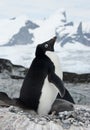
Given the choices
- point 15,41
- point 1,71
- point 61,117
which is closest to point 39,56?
point 61,117

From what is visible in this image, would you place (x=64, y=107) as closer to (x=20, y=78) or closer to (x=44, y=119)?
(x=44, y=119)

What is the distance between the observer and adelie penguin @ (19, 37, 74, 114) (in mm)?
6148

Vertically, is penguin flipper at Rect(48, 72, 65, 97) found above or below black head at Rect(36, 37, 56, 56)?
below

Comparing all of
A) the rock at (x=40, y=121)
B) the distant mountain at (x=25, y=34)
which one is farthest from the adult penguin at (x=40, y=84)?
the distant mountain at (x=25, y=34)

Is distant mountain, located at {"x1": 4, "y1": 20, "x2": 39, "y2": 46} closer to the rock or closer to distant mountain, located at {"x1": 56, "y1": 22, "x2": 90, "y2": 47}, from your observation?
distant mountain, located at {"x1": 56, "y1": 22, "x2": 90, "y2": 47}

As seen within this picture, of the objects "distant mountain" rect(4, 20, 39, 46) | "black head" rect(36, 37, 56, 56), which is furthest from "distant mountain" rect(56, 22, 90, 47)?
"black head" rect(36, 37, 56, 56)

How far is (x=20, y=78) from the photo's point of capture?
11930 millimetres

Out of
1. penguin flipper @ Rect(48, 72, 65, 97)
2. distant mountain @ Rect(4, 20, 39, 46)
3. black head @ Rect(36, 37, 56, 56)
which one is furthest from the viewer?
distant mountain @ Rect(4, 20, 39, 46)

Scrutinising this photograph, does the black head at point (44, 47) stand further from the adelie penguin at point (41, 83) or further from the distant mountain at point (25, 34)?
the distant mountain at point (25, 34)

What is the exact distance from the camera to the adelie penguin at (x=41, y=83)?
242 inches

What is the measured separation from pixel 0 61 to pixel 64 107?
275 inches

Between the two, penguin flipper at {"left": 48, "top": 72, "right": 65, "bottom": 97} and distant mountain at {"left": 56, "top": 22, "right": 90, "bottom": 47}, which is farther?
distant mountain at {"left": 56, "top": 22, "right": 90, "bottom": 47}

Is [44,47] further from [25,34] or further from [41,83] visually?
[25,34]

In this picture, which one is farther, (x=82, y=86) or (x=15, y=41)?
(x=15, y=41)
